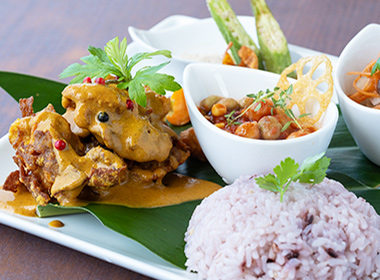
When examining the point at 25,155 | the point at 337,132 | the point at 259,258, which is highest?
the point at 25,155

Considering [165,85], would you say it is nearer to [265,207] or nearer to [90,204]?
[90,204]

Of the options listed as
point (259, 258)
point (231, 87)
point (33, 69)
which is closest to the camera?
point (259, 258)

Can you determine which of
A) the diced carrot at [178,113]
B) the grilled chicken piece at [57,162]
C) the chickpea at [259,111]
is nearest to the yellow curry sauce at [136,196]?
the grilled chicken piece at [57,162]

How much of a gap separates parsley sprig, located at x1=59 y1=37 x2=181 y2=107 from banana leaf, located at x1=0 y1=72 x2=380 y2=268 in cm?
67

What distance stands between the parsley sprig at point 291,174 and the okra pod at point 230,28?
263cm

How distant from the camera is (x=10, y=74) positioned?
4.11 m

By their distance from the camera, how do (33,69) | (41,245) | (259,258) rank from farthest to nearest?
(33,69) < (41,245) < (259,258)

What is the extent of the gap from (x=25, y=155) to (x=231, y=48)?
272 cm

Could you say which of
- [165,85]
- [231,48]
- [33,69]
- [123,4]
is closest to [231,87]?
[165,85]

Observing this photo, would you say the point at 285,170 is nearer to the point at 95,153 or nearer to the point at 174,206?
the point at 174,206

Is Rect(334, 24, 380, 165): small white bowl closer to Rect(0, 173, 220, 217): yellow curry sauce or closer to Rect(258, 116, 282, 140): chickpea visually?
Rect(258, 116, 282, 140): chickpea

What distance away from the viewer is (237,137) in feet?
10.8

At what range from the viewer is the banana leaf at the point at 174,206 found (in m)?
3.06

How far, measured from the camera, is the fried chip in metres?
3.58
